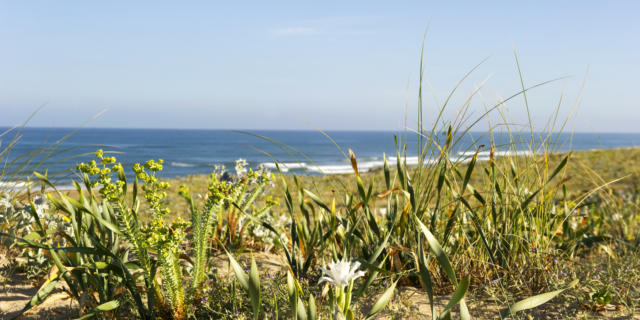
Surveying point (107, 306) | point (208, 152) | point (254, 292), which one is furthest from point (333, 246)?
point (208, 152)

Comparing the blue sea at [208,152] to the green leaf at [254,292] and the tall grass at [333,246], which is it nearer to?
the tall grass at [333,246]

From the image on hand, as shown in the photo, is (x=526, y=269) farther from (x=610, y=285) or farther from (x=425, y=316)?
(x=425, y=316)

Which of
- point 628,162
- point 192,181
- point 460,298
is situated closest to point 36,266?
point 460,298

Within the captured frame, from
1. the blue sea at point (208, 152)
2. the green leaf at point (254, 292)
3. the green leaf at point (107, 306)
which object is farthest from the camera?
the blue sea at point (208, 152)

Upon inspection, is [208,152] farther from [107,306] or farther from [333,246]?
→ [107,306]

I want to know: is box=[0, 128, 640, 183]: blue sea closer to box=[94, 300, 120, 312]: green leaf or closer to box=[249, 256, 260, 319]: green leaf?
box=[249, 256, 260, 319]: green leaf

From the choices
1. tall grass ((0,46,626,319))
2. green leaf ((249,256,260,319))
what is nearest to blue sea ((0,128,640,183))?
tall grass ((0,46,626,319))

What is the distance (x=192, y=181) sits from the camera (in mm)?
16562

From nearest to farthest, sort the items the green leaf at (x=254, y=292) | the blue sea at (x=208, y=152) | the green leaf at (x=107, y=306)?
the green leaf at (x=254, y=292), the green leaf at (x=107, y=306), the blue sea at (x=208, y=152)

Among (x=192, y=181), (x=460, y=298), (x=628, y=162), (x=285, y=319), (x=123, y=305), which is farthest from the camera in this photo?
(x=628, y=162)

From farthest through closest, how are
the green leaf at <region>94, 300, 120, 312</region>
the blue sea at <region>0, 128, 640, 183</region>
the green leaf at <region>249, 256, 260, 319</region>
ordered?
the blue sea at <region>0, 128, 640, 183</region> < the green leaf at <region>94, 300, 120, 312</region> < the green leaf at <region>249, 256, 260, 319</region>

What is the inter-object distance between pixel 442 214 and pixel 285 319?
1.16 m

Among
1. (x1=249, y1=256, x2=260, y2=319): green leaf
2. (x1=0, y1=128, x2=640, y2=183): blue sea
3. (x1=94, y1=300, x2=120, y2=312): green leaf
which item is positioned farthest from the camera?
(x1=0, y1=128, x2=640, y2=183): blue sea

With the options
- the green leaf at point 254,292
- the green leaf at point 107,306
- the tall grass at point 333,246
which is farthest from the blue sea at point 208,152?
the green leaf at point 107,306
